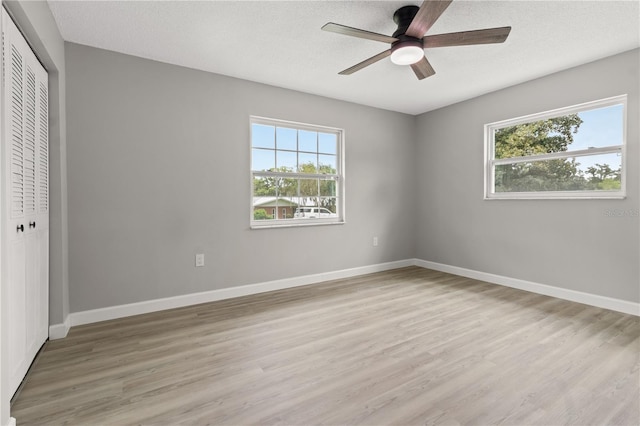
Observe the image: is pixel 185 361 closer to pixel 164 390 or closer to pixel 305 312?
pixel 164 390

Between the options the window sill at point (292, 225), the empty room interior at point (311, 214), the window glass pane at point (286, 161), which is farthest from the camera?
the window glass pane at point (286, 161)

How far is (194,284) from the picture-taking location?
3289 millimetres

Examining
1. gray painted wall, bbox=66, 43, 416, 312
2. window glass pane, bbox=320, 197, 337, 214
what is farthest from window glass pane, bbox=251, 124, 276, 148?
window glass pane, bbox=320, 197, 337, 214

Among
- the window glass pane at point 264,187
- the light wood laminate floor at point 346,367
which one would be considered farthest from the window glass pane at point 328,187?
the light wood laminate floor at point 346,367

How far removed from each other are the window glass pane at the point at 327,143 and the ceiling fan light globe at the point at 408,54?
1.87m

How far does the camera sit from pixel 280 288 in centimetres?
383

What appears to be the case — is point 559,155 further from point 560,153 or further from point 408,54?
point 408,54

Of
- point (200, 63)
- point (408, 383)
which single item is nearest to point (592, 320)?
point (408, 383)

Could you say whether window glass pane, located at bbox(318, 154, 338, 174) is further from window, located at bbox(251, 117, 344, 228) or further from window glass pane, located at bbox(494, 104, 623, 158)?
window glass pane, located at bbox(494, 104, 623, 158)

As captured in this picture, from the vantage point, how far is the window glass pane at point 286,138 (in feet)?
12.9

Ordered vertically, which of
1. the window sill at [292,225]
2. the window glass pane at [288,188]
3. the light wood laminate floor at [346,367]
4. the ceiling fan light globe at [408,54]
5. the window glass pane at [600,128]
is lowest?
the light wood laminate floor at [346,367]

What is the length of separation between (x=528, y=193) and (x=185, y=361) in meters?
4.01

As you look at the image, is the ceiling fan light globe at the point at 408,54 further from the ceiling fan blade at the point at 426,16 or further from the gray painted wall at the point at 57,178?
the gray painted wall at the point at 57,178

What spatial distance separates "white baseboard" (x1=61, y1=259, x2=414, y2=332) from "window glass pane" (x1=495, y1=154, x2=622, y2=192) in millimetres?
2239
